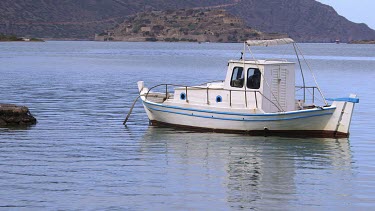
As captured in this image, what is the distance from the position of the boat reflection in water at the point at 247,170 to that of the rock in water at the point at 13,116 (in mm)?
4590

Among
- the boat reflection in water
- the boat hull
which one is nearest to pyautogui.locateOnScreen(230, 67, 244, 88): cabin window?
the boat hull

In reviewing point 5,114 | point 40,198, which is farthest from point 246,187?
point 5,114

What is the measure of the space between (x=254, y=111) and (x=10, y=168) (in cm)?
882

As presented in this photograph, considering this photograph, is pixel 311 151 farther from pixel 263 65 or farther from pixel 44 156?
pixel 44 156

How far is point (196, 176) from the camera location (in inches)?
758

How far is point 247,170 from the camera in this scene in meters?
20.3

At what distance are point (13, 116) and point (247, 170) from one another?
11353 mm

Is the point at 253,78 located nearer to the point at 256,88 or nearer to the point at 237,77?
the point at 256,88

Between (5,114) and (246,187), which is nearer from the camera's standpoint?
(246,187)

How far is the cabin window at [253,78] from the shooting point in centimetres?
2636

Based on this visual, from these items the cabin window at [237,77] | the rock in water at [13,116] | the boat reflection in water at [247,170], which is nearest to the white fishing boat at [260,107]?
the cabin window at [237,77]

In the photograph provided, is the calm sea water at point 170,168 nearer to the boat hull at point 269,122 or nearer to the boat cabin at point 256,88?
the boat hull at point 269,122

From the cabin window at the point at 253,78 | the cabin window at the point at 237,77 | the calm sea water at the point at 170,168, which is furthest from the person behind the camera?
the cabin window at the point at 237,77

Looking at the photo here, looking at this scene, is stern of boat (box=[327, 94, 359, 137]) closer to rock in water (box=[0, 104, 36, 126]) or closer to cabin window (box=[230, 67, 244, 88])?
cabin window (box=[230, 67, 244, 88])
